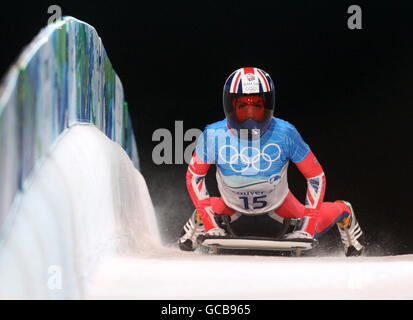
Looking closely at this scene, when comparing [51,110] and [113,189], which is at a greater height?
[51,110]

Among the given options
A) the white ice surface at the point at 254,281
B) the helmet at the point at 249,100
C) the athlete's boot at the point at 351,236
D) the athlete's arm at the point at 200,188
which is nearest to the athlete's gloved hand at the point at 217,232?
the athlete's arm at the point at 200,188

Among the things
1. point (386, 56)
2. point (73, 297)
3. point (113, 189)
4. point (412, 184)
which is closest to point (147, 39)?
point (386, 56)

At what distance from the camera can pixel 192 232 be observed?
5.93 metres

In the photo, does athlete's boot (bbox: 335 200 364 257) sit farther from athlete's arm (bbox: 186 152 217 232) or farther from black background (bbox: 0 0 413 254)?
black background (bbox: 0 0 413 254)

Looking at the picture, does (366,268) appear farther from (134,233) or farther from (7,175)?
(134,233)

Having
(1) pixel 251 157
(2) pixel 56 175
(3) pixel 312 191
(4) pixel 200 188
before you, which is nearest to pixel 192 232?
(4) pixel 200 188

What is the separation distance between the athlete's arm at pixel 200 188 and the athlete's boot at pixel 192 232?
0.30 metres

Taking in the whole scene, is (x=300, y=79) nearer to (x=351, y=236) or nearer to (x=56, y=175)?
(x=351, y=236)

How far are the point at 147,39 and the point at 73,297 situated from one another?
5.91 metres

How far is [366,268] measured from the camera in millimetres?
3529

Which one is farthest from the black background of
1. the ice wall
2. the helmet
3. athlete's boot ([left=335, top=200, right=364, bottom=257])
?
the ice wall

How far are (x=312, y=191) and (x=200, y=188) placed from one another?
0.85m

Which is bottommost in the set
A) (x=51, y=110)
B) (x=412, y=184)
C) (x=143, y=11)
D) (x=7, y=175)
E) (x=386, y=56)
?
(x=412, y=184)

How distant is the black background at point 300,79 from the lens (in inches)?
338
